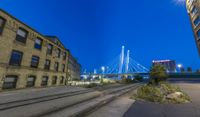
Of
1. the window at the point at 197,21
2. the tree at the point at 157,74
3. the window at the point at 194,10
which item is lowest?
the tree at the point at 157,74

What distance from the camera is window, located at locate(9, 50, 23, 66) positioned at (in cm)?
1947

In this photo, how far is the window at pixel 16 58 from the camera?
63.9 feet

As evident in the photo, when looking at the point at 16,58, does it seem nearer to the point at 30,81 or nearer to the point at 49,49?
the point at 30,81

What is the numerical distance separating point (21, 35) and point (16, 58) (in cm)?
374

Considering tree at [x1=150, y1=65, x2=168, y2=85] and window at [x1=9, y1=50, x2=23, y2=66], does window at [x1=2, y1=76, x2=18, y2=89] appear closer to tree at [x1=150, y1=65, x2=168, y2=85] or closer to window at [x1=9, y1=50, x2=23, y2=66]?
window at [x1=9, y1=50, x2=23, y2=66]

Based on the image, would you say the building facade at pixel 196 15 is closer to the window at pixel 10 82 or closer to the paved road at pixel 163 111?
the paved road at pixel 163 111

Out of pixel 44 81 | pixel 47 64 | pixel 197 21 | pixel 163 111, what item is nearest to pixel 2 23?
pixel 47 64

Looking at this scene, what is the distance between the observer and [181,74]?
85125mm

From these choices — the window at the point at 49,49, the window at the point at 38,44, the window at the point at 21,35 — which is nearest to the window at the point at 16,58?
the window at the point at 21,35

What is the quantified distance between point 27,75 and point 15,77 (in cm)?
208

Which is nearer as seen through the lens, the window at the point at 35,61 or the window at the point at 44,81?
the window at the point at 35,61

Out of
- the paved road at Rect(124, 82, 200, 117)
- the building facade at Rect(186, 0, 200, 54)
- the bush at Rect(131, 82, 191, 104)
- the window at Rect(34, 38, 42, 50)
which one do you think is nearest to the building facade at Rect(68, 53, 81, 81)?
the window at Rect(34, 38, 42, 50)

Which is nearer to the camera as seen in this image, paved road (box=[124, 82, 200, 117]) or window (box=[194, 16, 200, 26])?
paved road (box=[124, 82, 200, 117])

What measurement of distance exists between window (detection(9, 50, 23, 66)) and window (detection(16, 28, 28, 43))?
2063 mm
